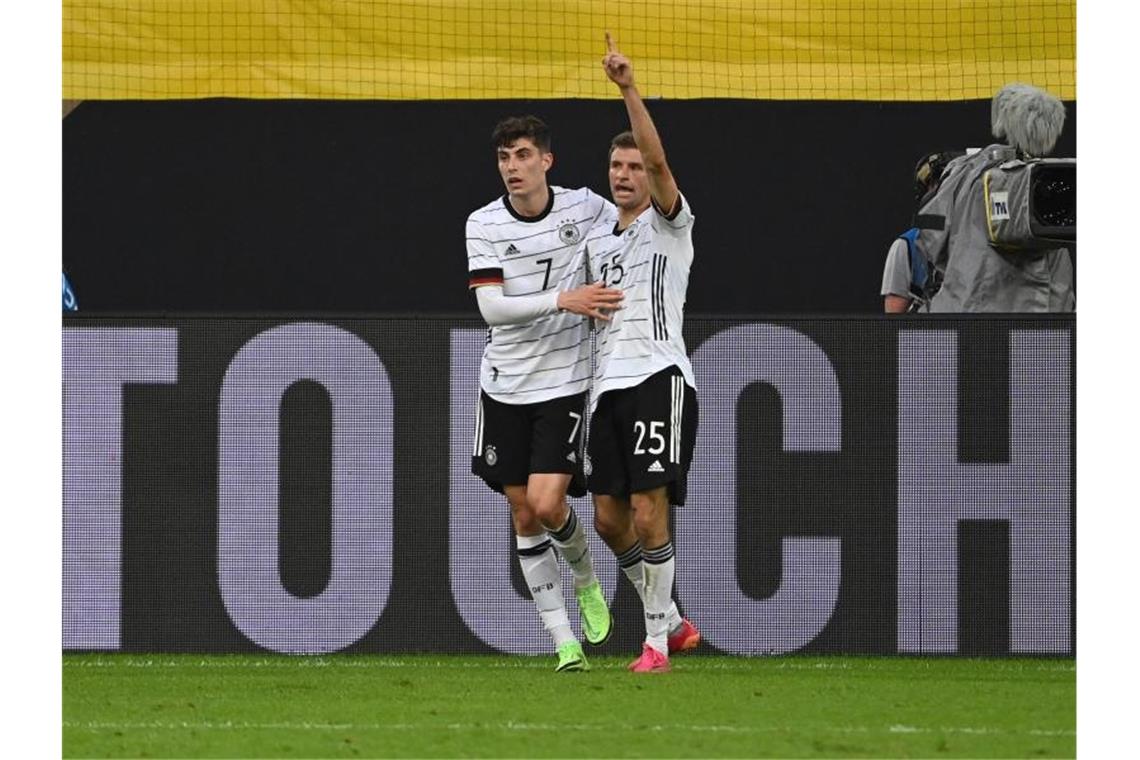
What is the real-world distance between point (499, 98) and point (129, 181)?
2.20m

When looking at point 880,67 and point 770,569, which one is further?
point 880,67

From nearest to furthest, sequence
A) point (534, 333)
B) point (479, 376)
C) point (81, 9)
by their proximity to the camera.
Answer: point (534, 333), point (479, 376), point (81, 9)

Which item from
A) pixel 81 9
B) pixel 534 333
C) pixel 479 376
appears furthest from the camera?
pixel 81 9

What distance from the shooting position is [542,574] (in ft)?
27.9

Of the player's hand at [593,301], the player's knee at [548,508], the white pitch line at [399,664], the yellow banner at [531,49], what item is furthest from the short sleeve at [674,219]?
the yellow banner at [531,49]

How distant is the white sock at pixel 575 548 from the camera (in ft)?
27.8

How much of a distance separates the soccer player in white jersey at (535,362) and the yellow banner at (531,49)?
365cm

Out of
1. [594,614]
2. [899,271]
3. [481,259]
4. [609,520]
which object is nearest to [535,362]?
[481,259]

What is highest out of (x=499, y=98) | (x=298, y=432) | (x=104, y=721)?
(x=499, y=98)

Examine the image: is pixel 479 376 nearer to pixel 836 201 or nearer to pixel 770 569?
pixel 770 569

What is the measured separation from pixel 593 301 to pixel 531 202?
0.62 metres

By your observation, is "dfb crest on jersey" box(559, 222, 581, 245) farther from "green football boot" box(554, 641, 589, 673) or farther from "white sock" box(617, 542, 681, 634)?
"green football boot" box(554, 641, 589, 673)

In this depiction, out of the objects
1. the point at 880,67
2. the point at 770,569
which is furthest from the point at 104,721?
the point at 880,67

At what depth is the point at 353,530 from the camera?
9.12 meters
